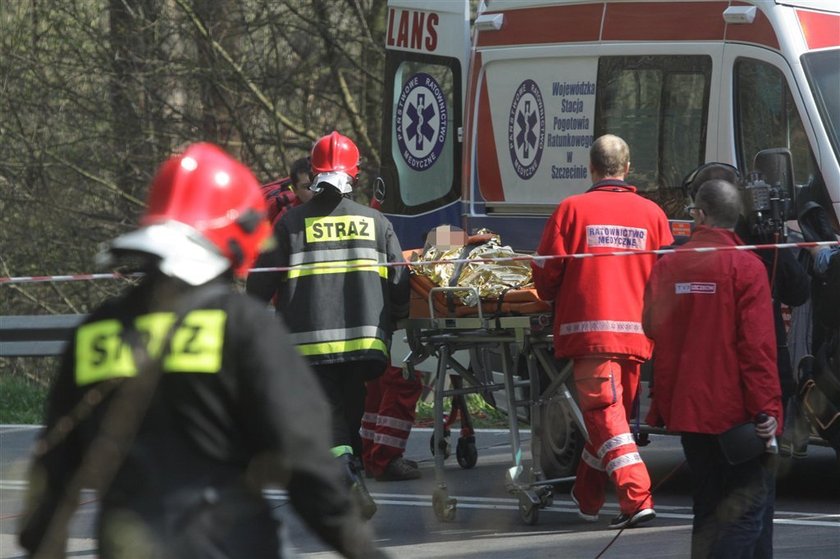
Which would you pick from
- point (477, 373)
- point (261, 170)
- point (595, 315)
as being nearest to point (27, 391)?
point (261, 170)

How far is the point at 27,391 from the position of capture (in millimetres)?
14070

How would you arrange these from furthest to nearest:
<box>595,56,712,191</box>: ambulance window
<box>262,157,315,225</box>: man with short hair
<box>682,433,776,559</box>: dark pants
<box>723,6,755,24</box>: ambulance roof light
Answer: <box>262,157,315,225</box>: man with short hair → <box>595,56,712,191</box>: ambulance window → <box>723,6,755,24</box>: ambulance roof light → <box>682,433,776,559</box>: dark pants

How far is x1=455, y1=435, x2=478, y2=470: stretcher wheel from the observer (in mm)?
9656

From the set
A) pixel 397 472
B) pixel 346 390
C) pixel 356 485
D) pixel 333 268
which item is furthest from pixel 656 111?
pixel 356 485

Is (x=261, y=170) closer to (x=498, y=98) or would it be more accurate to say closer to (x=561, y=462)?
(x=498, y=98)

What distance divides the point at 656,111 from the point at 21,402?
678 centimetres

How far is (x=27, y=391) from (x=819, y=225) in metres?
8.66

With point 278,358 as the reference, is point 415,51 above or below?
above

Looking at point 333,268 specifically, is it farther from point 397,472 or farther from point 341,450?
point 397,472

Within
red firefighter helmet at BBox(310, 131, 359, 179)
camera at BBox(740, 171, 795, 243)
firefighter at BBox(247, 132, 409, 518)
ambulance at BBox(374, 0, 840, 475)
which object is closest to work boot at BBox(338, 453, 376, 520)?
firefighter at BBox(247, 132, 409, 518)

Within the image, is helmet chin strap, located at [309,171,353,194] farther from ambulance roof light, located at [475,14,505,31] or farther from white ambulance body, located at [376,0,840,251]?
ambulance roof light, located at [475,14,505,31]

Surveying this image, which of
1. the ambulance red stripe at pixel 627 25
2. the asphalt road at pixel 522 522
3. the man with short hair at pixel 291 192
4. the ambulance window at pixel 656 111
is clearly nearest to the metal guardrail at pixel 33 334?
the asphalt road at pixel 522 522

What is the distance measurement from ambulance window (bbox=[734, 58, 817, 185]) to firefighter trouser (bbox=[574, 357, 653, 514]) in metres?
1.62

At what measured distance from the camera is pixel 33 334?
11.9 meters
